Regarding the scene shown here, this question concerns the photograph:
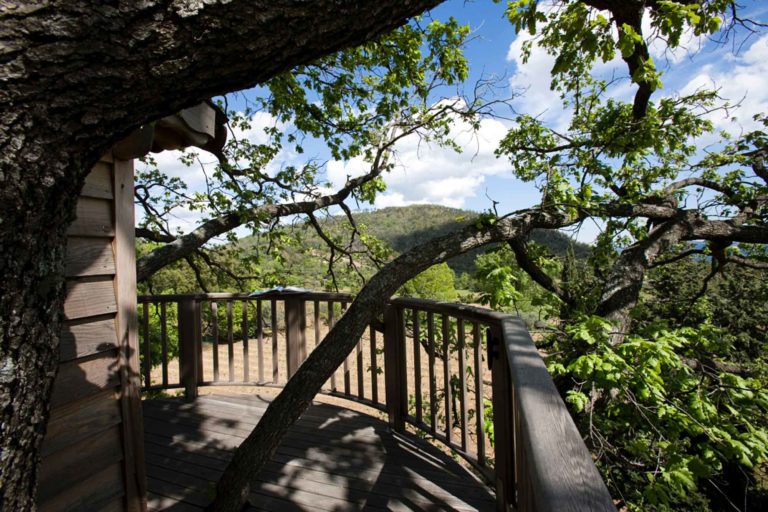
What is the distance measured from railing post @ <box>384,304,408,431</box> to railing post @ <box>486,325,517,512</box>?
1055 mm

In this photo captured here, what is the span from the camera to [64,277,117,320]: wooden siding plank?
60.5 inches

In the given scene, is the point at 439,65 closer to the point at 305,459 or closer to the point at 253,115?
the point at 253,115

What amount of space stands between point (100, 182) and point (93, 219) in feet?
0.55

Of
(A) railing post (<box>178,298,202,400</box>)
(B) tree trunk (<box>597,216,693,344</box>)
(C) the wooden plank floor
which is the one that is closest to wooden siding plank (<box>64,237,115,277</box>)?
(C) the wooden plank floor

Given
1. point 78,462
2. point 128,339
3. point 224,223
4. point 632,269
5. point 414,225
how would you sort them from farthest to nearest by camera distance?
point 414,225, point 632,269, point 224,223, point 128,339, point 78,462

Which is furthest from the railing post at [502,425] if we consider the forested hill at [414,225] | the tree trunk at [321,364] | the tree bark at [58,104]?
the forested hill at [414,225]

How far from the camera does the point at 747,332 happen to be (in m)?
10.5

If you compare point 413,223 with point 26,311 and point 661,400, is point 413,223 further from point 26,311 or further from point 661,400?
point 26,311

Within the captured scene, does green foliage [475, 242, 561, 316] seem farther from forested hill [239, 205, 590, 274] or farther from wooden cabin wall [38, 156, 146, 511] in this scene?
forested hill [239, 205, 590, 274]

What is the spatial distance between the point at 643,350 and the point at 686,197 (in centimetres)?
343

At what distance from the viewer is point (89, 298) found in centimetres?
163

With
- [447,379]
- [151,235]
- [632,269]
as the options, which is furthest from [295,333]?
[632,269]

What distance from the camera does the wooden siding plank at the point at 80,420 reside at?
1.45 m

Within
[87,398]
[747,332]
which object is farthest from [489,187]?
[747,332]
